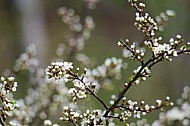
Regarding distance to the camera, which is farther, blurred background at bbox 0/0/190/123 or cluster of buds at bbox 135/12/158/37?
blurred background at bbox 0/0/190/123

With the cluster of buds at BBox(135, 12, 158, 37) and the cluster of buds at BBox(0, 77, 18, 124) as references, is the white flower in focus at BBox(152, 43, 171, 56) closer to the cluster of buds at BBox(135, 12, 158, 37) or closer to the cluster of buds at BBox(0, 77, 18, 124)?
the cluster of buds at BBox(135, 12, 158, 37)

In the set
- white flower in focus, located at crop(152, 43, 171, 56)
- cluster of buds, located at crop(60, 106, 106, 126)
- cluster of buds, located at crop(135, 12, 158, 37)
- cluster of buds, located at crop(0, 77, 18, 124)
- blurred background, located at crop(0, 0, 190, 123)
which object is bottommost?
cluster of buds, located at crop(60, 106, 106, 126)

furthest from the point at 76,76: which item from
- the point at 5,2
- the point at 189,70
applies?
the point at 5,2

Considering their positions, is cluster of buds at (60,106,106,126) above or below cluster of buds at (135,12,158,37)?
below

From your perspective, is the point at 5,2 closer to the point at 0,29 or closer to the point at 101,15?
the point at 0,29

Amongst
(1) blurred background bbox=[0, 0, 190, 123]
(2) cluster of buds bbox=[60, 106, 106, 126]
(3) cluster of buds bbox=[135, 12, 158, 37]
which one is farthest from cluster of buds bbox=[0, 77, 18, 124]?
(1) blurred background bbox=[0, 0, 190, 123]

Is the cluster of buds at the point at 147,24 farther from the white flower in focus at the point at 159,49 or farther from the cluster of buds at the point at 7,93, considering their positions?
the cluster of buds at the point at 7,93

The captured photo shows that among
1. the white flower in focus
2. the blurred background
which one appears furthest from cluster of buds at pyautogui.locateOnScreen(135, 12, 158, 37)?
the blurred background

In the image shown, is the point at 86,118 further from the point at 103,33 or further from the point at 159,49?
the point at 103,33
